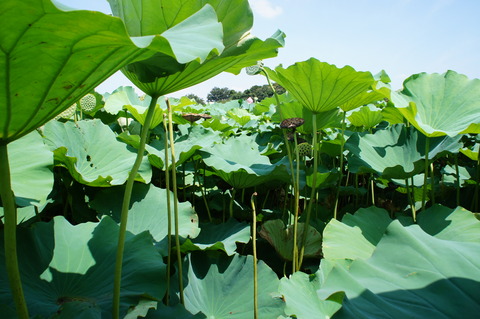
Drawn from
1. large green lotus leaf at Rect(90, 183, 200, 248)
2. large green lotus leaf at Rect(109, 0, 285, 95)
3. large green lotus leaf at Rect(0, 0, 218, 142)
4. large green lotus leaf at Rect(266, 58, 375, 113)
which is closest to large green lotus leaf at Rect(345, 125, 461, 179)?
large green lotus leaf at Rect(266, 58, 375, 113)

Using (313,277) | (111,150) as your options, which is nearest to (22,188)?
(111,150)

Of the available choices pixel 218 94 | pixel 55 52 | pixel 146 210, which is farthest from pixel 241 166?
pixel 218 94

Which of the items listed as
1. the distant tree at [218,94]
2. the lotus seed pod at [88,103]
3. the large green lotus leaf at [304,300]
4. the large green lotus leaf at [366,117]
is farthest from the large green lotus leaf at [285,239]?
the distant tree at [218,94]

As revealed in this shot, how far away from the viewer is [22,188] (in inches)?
35.8

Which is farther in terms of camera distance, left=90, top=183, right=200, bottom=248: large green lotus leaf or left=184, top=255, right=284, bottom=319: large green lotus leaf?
left=90, top=183, right=200, bottom=248: large green lotus leaf

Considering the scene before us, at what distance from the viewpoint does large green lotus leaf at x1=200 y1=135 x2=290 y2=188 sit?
1.30 metres

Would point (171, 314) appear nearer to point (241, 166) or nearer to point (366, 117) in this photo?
point (241, 166)

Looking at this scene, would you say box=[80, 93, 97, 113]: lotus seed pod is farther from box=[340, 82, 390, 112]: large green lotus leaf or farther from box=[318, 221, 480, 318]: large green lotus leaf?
box=[318, 221, 480, 318]: large green lotus leaf

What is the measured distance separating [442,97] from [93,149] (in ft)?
5.31

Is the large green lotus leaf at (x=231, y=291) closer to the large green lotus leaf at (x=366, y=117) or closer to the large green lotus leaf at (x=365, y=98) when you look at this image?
the large green lotus leaf at (x=365, y=98)

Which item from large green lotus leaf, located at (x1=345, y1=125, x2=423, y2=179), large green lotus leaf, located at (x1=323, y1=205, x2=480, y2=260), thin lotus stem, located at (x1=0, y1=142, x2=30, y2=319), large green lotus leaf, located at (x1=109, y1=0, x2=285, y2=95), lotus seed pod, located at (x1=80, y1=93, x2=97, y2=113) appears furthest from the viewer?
lotus seed pod, located at (x1=80, y1=93, x2=97, y2=113)

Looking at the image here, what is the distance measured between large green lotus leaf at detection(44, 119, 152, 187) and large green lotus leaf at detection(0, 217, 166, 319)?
361 mm

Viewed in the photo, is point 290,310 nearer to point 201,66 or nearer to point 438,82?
point 201,66

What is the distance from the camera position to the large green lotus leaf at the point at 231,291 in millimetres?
970
